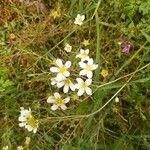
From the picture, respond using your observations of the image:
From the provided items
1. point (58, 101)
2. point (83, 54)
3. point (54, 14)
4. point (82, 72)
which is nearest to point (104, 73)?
point (83, 54)

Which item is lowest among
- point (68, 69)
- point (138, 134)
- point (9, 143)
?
point (138, 134)

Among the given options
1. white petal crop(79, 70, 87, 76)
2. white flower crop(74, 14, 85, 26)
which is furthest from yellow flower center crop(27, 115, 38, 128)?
white flower crop(74, 14, 85, 26)

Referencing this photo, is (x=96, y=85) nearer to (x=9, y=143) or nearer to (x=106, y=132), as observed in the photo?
(x=106, y=132)

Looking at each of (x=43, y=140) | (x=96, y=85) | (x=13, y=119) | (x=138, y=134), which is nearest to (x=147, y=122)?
(x=138, y=134)

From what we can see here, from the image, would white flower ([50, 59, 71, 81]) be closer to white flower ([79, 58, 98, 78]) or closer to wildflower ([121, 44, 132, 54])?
white flower ([79, 58, 98, 78])

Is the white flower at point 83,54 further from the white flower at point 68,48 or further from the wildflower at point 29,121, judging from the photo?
the wildflower at point 29,121
